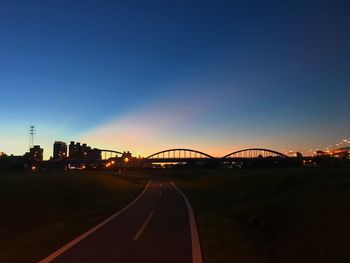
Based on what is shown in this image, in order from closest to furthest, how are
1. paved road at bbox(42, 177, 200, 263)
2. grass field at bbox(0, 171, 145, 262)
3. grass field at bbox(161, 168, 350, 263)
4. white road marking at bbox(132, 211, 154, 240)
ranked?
paved road at bbox(42, 177, 200, 263) < grass field at bbox(161, 168, 350, 263) < grass field at bbox(0, 171, 145, 262) < white road marking at bbox(132, 211, 154, 240)

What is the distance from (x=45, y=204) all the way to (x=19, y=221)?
22.6ft

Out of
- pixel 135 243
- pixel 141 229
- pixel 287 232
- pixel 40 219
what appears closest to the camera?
pixel 135 243

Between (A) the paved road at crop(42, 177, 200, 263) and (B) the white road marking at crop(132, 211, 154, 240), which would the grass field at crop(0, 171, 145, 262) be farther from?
(B) the white road marking at crop(132, 211, 154, 240)

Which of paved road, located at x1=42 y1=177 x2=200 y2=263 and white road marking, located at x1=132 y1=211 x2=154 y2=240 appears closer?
paved road, located at x1=42 y1=177 x2=200 y2=263

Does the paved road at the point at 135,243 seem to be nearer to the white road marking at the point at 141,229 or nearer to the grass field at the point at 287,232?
the white road marking at the point at 141,229

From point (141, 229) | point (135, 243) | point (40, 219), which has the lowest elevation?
point (135, 243)

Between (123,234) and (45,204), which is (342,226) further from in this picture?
(45,204)

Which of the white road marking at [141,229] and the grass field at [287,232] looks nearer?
the grass field at [287,232]

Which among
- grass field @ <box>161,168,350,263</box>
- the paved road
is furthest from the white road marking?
grass field @ <box>161,168,350,263</box>

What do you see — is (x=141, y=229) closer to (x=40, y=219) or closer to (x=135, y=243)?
(x=135, y=243)

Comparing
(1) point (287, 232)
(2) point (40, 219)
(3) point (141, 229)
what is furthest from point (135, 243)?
(2) point (40, 219)

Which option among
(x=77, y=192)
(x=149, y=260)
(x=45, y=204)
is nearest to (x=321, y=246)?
(x=149, y=260)

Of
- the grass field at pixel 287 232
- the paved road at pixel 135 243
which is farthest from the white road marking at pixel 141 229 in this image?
the grass field at pixel 287 232

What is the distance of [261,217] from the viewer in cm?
2039
